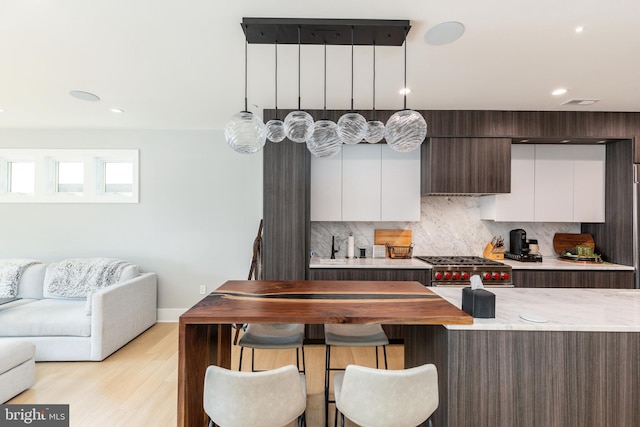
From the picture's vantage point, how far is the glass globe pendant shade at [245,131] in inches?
72.9

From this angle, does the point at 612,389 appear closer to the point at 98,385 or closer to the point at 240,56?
the point at 240,56

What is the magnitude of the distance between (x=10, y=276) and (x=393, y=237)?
15.1 ft

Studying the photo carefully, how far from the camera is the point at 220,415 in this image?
1.30 meters

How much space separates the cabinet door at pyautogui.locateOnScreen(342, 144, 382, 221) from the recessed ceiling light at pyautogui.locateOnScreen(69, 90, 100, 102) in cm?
264

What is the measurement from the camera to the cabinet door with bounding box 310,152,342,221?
12.0 ft

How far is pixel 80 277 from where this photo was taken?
361 centimetres

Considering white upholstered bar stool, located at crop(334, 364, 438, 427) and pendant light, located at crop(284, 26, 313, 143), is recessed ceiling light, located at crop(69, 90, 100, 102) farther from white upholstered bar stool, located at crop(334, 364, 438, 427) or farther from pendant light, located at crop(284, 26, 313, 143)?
white upholstered bar stool, located at crop(334, 364, 438, 427)

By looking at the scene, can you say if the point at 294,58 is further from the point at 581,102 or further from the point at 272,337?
the point at 581,102

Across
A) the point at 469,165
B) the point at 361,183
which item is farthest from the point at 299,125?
the point at 469,165

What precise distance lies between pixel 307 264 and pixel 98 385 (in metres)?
2.12

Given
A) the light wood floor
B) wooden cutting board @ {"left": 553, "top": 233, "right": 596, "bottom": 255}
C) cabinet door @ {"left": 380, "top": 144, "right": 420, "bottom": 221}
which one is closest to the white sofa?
the light wood floor

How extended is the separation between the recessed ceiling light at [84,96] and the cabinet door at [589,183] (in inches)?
211

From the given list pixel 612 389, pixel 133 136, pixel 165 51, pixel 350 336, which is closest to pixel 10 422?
pixel 350 336

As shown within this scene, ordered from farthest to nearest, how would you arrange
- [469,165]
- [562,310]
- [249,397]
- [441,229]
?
[441,229]
[469,165]
[562,310]
[249,397]
